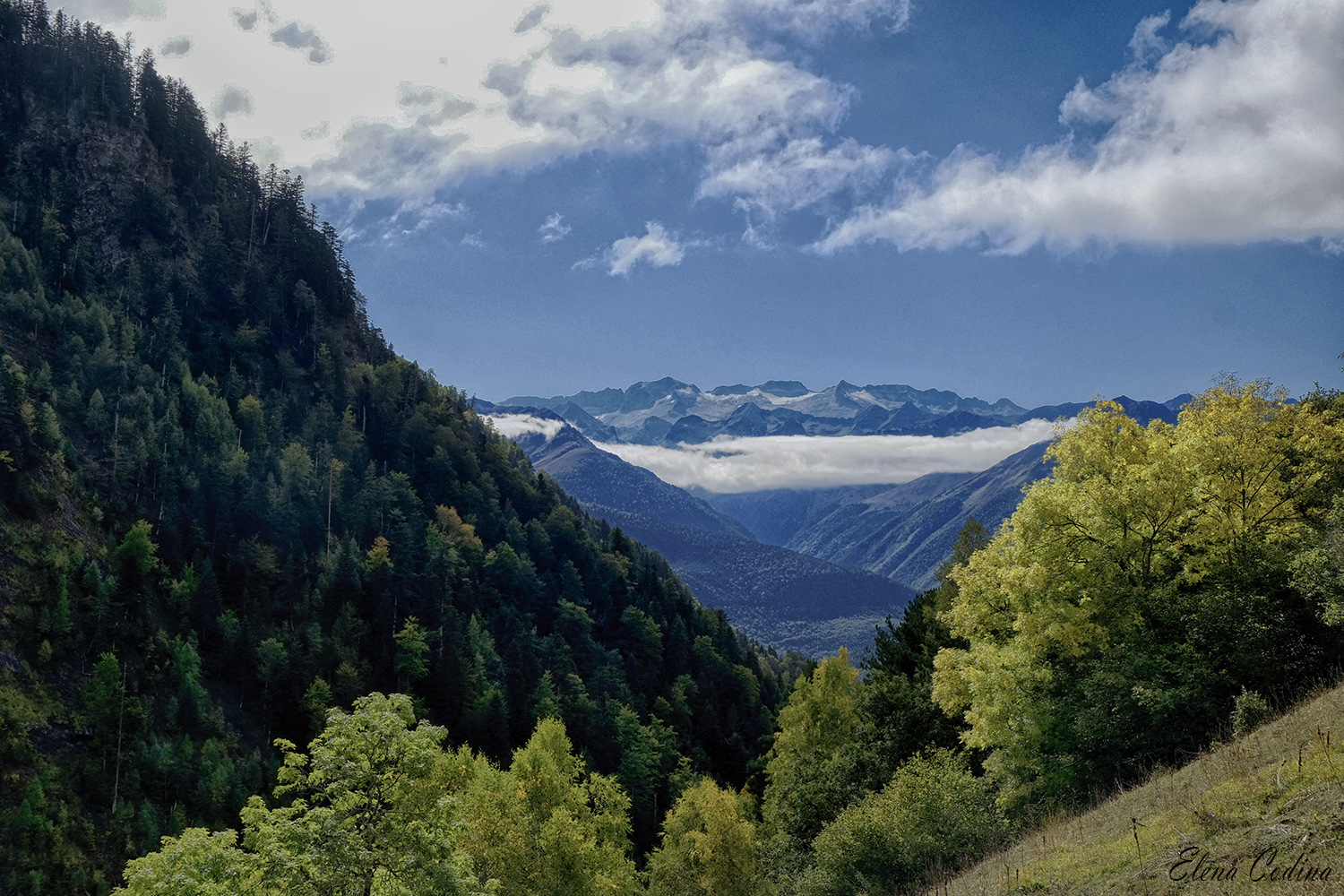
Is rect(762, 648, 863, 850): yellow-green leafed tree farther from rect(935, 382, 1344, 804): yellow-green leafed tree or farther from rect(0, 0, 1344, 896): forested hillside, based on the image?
rect(935, 382, 1344, 804): yellow-green leafed tree

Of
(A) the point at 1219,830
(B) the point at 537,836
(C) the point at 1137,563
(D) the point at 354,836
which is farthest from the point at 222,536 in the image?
(A) the point at 1219,830

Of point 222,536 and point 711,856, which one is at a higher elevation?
point 222,536

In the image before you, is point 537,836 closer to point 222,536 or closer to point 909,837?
point 909,837

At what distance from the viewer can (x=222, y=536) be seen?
11925 cm

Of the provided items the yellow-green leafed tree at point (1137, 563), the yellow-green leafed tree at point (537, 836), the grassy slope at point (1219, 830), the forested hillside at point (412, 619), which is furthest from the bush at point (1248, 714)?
the yellow-green leafed tree at point (537, 836)

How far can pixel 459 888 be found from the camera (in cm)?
2630

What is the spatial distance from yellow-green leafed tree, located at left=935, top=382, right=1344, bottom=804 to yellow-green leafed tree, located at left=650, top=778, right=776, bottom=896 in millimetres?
22185

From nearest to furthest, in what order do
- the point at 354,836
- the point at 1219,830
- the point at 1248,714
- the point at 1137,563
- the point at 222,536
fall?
1. the point at 1219,830
2. the point at 1248,714
3. the point at 354,836
4. the point at 1137,563
5. the point at 222,536

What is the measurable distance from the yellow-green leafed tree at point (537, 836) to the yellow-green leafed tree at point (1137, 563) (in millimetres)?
24493

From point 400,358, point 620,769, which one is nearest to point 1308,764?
point 620,769

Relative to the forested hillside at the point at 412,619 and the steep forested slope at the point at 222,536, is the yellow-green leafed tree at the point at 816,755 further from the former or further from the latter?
the steep forested slope at the point at 222,536

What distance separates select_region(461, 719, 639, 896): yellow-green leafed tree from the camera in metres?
44.1

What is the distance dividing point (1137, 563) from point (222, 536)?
125 metres

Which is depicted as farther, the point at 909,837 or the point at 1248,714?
the point at 909,837
